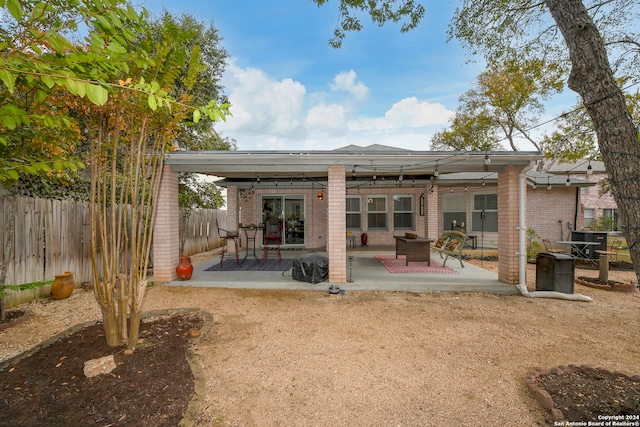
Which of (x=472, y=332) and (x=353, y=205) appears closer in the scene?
(x=472, y=332)

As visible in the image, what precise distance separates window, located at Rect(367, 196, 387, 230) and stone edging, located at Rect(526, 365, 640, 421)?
9.31 metres

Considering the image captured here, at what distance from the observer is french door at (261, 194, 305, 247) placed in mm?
11461

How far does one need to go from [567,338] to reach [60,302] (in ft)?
25.4

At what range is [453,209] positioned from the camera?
1187 centimetres

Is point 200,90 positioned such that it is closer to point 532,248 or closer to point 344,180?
point 344,180

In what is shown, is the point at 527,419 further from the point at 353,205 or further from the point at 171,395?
the point at 353,205

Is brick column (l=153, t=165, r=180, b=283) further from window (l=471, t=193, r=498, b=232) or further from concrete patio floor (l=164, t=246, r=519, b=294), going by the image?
window (l=471, t=193, r=498, b=232)

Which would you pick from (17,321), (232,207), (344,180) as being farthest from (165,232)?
(232,207)

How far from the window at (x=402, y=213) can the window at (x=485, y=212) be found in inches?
97.7

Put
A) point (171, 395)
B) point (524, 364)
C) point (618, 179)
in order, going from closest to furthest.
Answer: point (618, 179) < point (171, 395) < point (524, 364)

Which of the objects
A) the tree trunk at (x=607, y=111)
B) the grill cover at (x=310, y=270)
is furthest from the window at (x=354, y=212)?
the tree trunk at (x=607, y=111)

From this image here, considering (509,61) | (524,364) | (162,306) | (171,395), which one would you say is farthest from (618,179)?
(162,306)

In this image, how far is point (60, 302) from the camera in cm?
486

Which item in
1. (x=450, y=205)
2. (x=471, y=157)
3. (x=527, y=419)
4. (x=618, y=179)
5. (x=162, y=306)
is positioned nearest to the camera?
(x=618, y=179)
